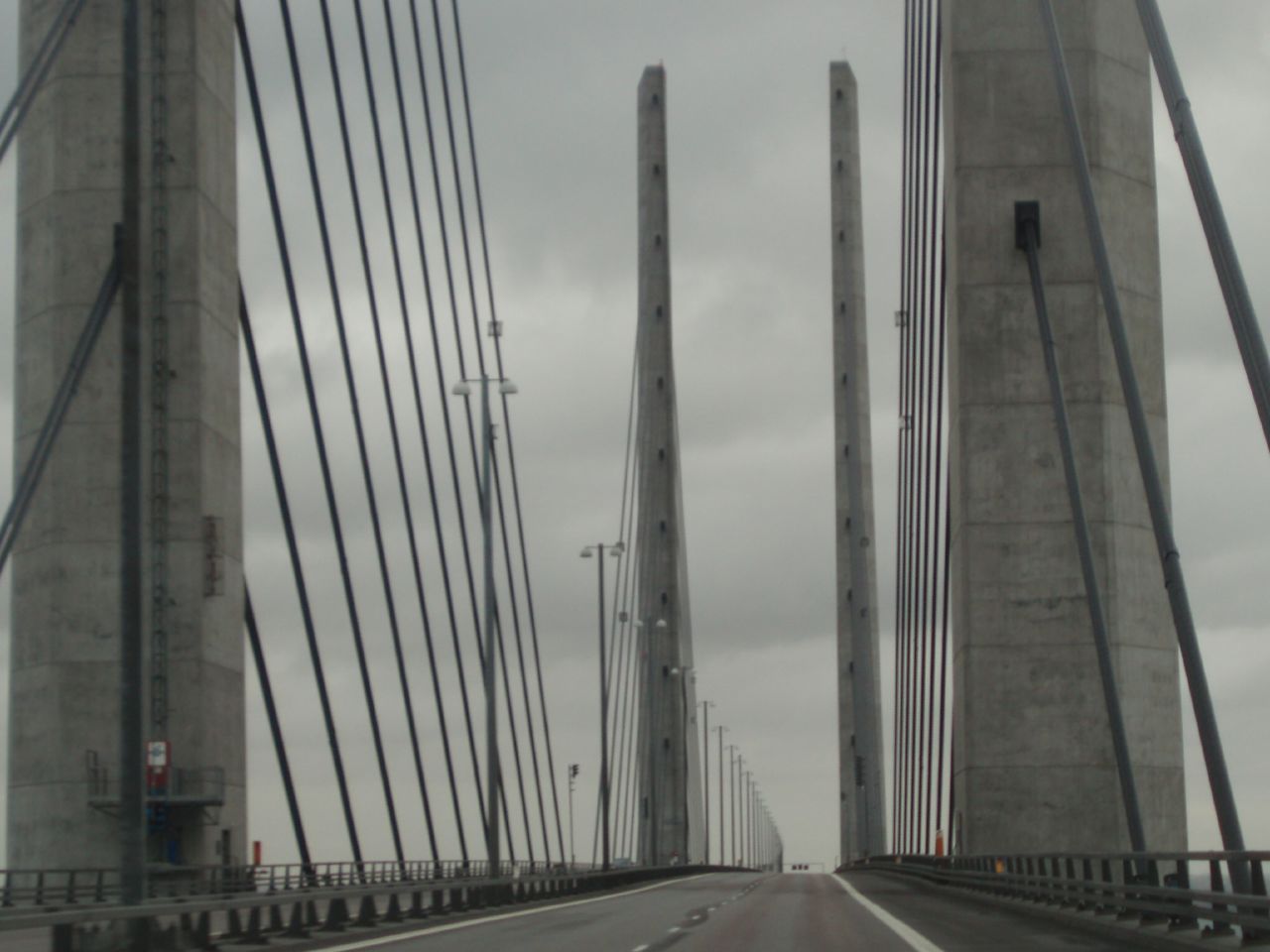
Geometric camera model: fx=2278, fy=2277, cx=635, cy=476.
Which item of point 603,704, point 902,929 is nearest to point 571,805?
point 603,704

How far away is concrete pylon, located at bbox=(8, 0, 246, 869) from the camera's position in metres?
41.5

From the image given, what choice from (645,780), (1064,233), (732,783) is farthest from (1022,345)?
(732,783)

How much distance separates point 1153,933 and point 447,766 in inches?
1057

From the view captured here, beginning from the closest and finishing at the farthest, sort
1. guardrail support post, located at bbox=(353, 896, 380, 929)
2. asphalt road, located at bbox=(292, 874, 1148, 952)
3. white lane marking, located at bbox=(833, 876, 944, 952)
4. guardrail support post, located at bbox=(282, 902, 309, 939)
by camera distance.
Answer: white lane marking, located at bbox=(833, 876, 944, 952) → asphalt road, located at bbox=(292, 874, 1148, 952) → guardrail support post, located at bbox=(282, 902, 309, 939) → guardrail support post, located at bbox=(353, 896, 380, 929)

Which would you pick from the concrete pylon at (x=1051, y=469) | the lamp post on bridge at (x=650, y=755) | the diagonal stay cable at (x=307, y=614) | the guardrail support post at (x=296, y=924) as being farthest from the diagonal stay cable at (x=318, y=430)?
the lamp post on bridge at (x=650, y=755)

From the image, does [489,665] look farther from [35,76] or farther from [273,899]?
[273,899]

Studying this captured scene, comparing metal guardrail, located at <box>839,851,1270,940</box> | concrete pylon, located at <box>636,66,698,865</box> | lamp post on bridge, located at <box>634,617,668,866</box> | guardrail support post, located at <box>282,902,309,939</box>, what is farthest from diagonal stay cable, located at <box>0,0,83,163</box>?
concrete pylon, located at <box>636,66,698,865</box>

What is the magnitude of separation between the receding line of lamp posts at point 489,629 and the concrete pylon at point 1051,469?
8669mm

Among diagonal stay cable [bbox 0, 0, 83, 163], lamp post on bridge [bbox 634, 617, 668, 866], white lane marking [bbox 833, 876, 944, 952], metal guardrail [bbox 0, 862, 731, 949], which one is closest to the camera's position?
metal guardrail [bbox 0, 862, 731, 949]

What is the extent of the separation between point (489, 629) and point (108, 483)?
7.78 meters

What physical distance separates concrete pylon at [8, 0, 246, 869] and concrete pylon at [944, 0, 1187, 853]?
13.9m

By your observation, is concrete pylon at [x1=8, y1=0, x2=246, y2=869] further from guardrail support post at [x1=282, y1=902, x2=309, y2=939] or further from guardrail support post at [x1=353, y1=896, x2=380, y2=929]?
Result: guardrail support post at [x1=282, y1=902, x2=309, y2=939]

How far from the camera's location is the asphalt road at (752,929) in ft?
75.9

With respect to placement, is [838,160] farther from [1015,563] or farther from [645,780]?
[1015,563]
